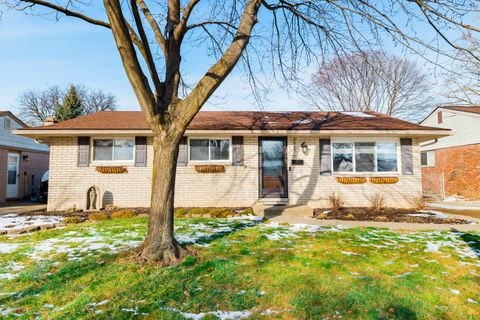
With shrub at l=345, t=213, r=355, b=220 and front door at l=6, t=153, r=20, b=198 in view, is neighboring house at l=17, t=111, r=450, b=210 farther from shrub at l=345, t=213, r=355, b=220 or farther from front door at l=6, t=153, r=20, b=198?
front door at l=6, t=153, r=20, b=198

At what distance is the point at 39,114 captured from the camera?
34.4 meters

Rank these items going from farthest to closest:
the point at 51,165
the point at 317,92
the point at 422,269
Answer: the point at 317,92
the point at 51,165
the point at 422,269

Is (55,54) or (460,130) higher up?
(55,54)

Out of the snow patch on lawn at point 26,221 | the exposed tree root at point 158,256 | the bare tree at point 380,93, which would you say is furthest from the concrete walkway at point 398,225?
the bare tree at point 380,93

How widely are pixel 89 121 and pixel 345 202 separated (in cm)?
959

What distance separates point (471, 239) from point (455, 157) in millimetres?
12417

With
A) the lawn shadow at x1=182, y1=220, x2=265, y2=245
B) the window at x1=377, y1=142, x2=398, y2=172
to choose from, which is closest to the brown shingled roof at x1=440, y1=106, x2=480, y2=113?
the window at x1=377, y1=142, x2=398, y2=172

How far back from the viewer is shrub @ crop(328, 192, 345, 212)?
854cm

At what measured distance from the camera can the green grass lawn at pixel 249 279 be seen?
97.0 inches

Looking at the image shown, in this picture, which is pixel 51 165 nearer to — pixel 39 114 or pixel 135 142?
pixel 135 142

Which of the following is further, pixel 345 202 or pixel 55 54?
pixel 345 202

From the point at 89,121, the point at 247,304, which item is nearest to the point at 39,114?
the point at 89,121

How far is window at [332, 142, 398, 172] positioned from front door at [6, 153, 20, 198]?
1496 cm

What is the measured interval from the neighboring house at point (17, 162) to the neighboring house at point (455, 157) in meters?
20.5
